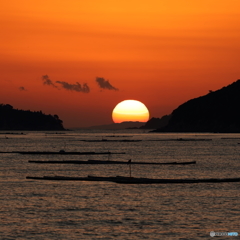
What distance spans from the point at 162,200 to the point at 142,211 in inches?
218

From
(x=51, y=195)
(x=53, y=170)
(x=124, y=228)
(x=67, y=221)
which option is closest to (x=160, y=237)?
(x=124, y=228)

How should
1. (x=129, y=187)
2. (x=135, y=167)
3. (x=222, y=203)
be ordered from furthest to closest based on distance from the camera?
(x=135, y=167) < (x=129, y=187) < (x=222, y=203)

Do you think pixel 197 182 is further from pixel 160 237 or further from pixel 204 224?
pixel 160 237

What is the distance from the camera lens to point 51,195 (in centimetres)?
4694

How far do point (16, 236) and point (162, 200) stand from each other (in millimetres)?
16566

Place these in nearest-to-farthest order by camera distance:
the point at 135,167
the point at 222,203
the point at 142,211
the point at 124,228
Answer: the point at 124,228
the point at 142,211
the point at 222,203
the point at 135,167

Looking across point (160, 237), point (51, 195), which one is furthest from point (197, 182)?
point (160, 237)

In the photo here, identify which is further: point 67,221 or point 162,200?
point 162,200

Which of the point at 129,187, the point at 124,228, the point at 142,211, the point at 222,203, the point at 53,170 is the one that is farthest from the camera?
the point at 53,170

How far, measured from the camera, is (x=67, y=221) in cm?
3538

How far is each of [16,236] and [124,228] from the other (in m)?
6.80

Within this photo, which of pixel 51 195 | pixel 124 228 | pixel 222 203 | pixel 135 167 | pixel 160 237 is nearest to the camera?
pixel 160 237

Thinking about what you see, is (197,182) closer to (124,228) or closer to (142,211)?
(142,211)

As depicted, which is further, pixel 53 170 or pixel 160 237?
pixel 53 170
